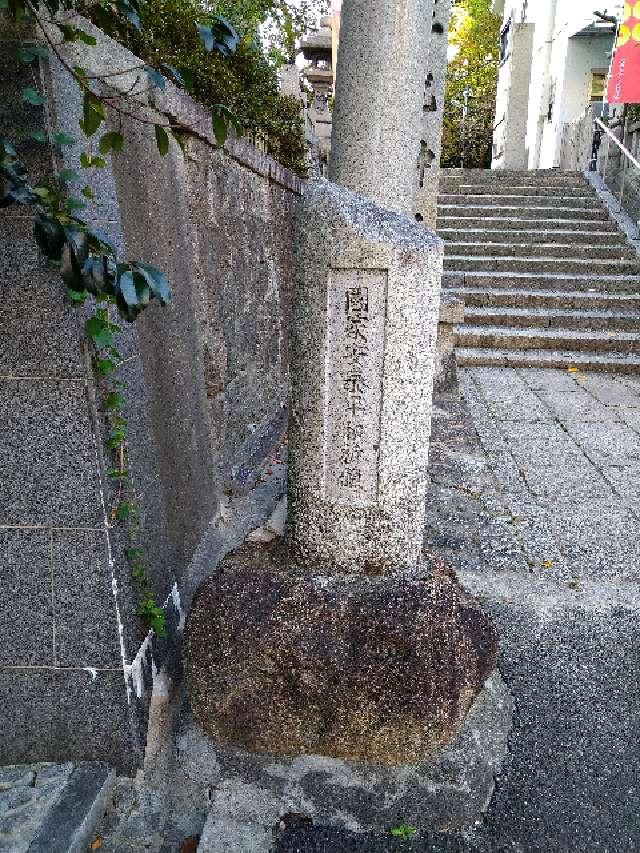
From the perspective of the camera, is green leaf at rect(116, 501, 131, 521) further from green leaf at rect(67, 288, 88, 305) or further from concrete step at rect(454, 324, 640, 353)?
concrete step at rect(454, 324, 640, 353)

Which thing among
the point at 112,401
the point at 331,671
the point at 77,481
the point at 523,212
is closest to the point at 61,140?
the point at 112,401

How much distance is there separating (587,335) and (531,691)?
7050 mm

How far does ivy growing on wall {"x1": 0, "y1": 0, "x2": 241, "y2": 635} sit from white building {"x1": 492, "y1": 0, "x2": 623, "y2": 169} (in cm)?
1577

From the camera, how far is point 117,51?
2.21 metres

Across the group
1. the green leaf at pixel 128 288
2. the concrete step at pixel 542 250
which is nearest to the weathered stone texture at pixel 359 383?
the green leaf at pixel 128 288

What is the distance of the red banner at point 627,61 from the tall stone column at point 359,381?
388 inches

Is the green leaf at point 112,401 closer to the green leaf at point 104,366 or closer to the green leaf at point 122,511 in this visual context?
the green leaf at point 104,366

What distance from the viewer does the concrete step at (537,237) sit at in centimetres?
1070

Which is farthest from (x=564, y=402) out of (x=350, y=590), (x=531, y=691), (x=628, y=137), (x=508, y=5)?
(x=508, y=5)

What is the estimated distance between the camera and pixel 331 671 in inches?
79.1

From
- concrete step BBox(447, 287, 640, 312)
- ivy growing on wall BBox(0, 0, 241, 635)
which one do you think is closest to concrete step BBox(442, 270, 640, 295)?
concrete step BBox(447, 287, 640, 312)

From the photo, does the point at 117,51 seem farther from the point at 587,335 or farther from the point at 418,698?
the point at 587,335

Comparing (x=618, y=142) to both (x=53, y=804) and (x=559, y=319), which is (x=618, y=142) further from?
(x=53, y=804)

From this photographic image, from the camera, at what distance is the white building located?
15852 millimetres
